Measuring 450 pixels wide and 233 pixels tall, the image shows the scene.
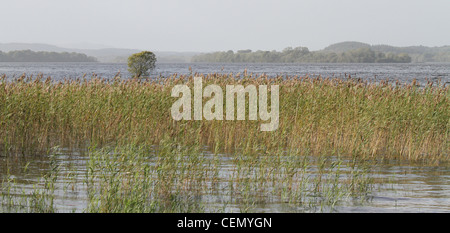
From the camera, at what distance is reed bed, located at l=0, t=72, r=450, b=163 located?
13.5 metres

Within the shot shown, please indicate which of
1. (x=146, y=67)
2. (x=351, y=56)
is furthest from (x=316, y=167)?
(x=351, y=56)

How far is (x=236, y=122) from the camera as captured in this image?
14820 mm

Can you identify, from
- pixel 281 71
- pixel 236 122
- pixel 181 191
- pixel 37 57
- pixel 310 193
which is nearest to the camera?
pixel 181 191

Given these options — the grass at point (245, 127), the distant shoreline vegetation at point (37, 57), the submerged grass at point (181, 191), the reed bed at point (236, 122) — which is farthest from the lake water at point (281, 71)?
the distant shoreline vegetation at point (37, 57)

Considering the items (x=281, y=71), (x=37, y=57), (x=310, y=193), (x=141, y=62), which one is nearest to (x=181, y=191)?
(x=310, y=193)

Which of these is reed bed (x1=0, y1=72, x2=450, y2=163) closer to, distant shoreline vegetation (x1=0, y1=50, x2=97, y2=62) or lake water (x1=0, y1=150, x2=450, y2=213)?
lake water (x1=0, y1=150, x2=450, y2=213)

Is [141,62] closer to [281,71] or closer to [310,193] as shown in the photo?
[310,193]

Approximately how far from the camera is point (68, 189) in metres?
9.45

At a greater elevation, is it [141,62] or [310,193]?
[141,62]

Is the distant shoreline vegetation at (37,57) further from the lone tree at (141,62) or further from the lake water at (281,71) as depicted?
the lone tree at (141,62)

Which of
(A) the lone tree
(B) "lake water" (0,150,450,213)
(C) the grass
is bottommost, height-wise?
(B) "lake water" (0,150,450,213)

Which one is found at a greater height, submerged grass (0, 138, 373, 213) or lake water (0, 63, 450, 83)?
lake water (0, 63, 450, 83)

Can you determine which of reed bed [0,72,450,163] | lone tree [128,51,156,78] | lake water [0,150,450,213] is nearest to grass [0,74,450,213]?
reed bed [0,72,450,163]

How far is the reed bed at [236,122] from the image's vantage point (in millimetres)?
13461
